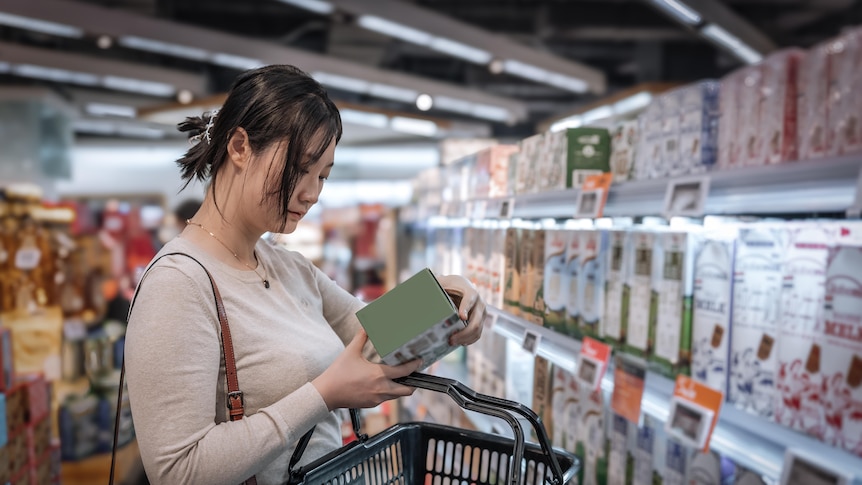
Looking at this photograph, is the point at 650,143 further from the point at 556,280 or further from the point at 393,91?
the point at 393,91

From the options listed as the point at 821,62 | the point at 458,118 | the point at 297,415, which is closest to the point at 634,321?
the point at 821,62

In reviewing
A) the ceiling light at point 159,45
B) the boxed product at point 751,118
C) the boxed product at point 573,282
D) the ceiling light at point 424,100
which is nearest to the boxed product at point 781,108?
the boxed product at point 751,118

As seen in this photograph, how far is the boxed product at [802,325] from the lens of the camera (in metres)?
1.06

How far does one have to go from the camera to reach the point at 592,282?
5.86 feet

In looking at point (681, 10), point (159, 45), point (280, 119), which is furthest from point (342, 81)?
point (280, 119)

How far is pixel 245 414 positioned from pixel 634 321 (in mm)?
909

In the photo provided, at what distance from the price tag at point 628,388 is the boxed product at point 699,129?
0.45m

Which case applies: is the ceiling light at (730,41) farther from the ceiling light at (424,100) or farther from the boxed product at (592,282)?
the boxed product at (592,282)

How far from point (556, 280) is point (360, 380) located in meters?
1.03

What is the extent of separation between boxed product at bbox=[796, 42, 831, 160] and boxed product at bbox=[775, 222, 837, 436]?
0.58 ft

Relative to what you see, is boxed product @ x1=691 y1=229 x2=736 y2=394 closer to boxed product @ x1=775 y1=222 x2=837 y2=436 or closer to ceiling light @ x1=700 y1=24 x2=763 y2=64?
boxed product @ x1=775 y1=222 x2=837 y2=436

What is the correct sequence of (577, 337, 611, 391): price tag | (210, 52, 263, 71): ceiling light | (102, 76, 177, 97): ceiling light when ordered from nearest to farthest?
(577, 337, 611, 391): price tag < (210, 52, 263, 71): ceiling light < (102, 76, 177, 97): ceiling light

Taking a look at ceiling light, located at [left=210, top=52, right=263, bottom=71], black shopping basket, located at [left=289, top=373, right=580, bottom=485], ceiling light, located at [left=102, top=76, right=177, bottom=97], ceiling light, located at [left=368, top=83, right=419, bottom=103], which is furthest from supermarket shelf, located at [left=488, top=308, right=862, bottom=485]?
ceiling light, located at [left=102, top=76, right=177, bottom=97]

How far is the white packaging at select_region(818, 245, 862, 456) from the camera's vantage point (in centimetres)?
97
